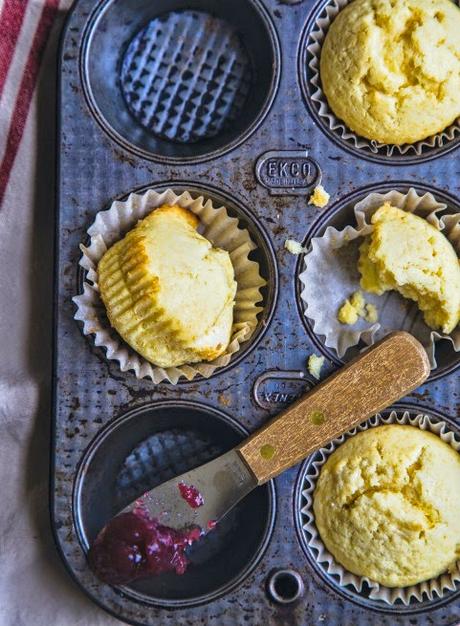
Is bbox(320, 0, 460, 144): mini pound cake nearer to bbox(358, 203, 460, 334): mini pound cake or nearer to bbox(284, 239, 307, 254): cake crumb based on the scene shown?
bbox(358, 203, 460, 334): mini pound cake

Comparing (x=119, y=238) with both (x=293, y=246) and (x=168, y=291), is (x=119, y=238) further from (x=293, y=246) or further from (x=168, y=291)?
(x=293, y=246)

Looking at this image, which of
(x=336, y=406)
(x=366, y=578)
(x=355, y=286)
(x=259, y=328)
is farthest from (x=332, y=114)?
(x=366, y=578)

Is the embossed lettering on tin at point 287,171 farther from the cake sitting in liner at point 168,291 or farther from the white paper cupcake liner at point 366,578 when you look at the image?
the white paper cupcake liner at point 366,578

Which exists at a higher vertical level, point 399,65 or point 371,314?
point 399,65

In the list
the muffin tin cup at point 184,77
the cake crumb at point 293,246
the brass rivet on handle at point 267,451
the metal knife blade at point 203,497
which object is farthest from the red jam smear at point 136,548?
the muffin tin cup at point 184,77

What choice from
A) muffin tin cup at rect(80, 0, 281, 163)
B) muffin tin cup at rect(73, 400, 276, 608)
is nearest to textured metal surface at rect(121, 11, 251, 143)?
muffin tin cup at rect(80, 0, 281, 163)

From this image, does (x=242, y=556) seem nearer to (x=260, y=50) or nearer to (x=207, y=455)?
(x=207, y=455)
